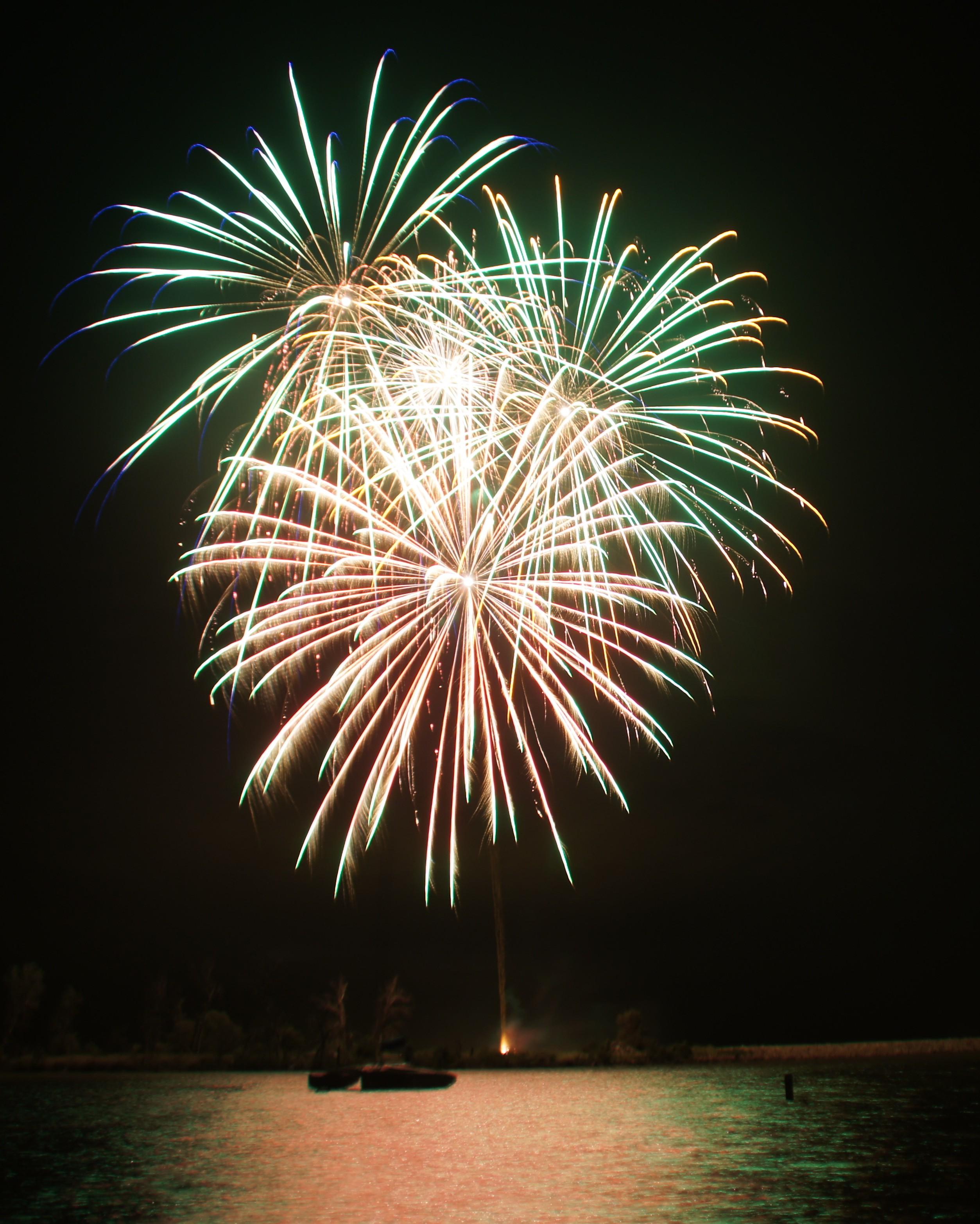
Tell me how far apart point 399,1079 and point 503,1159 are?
40.8 m

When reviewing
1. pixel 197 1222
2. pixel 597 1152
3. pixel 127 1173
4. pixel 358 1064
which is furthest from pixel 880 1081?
pixel 197 1222

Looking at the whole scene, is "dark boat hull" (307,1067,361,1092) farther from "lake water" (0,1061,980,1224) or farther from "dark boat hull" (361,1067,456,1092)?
"lake water" (0,1061,980,1224)

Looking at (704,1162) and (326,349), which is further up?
(326,349)

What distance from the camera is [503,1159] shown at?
93.7ft

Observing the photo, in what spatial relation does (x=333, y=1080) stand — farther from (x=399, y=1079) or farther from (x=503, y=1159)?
(x=503, y=1159)

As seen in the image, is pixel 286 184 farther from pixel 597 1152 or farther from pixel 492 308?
pixel 597 1152

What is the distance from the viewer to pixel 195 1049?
104 m

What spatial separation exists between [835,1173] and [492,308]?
22300 mm

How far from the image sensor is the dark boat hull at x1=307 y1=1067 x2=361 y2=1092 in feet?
221

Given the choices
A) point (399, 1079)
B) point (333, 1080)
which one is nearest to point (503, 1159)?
point (399, 1079)

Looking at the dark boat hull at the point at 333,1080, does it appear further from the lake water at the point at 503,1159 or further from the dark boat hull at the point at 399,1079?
the lake water at the point at 503,1159

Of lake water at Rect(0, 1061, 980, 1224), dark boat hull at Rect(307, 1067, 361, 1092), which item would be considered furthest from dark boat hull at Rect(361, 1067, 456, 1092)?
lake water at Rect(0, 1061, 980, 1224)

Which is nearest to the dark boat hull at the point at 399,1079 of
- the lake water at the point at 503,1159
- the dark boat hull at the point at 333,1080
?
the dark boat hull at the point at 333,1080

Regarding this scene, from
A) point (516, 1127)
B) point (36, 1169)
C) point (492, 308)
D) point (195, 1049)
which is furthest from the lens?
point (195, 1049)
